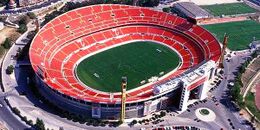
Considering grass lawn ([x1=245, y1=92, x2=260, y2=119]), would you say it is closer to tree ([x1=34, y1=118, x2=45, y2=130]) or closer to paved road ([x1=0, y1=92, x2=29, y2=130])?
tree ([x1=34, y1=118, x2=45, y2=130])

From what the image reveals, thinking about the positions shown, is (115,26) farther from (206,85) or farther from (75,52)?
(206,85)

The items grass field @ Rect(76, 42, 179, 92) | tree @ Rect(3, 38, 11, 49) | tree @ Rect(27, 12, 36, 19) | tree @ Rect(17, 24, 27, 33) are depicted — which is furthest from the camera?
tree @ Rect(27, 12, 36, 19)

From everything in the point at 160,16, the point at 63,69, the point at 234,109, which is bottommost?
the point at 234,109

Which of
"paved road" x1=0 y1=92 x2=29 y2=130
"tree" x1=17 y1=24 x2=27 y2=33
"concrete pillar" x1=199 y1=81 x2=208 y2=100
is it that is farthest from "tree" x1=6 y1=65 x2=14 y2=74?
"concrete pillar" x1=199 y1=81 x2=208 y2=100

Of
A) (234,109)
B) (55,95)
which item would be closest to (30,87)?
(55,95)

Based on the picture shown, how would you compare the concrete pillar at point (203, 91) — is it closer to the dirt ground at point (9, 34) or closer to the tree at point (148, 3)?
the dirt ground at point (9, 34)

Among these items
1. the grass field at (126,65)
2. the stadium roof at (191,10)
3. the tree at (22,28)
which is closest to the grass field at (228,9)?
the stadium roof at (191,10)
